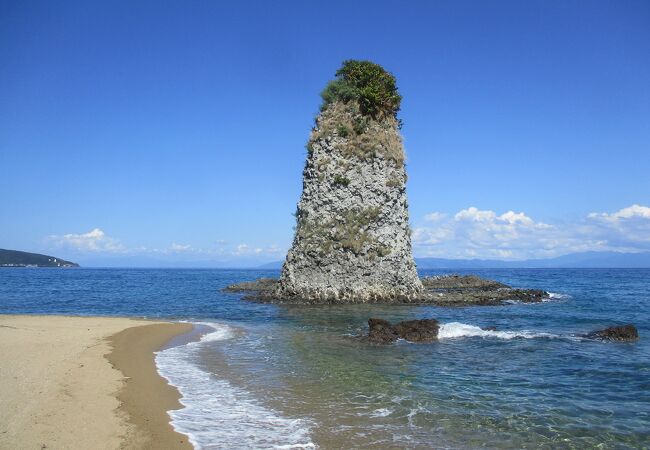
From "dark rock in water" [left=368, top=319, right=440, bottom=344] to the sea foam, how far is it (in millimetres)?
7894

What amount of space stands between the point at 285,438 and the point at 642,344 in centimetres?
1656

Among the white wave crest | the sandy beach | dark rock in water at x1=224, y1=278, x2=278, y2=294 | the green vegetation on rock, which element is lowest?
dark rock in water at x1=224, y1=278, x2=278, y2=294

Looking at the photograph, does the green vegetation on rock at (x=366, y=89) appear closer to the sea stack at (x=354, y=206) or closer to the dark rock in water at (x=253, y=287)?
the sea stack at (x=354, y=206)

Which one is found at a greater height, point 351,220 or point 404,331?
point 351,220

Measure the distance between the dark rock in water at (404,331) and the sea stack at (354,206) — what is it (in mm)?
14568

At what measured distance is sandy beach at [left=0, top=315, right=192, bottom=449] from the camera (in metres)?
7.78

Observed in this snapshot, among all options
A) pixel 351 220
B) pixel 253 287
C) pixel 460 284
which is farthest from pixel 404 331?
pixel 460 284

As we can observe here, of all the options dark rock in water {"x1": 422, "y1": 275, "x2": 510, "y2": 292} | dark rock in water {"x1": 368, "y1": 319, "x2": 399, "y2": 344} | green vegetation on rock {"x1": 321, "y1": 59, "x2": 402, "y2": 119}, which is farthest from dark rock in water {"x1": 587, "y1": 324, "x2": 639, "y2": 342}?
dark rock in water {"x1": 422, "y1": 275, "x2": 510, "y2": 292}

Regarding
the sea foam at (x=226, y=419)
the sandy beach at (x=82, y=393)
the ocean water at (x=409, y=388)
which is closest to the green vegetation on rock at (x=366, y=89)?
the ocean water at (x=409, y=388)

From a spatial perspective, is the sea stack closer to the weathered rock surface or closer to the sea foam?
the weathered rock surface

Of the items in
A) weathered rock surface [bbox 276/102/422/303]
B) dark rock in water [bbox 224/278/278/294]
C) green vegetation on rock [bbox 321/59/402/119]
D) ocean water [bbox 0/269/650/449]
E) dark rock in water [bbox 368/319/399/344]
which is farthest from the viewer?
dark rock in water [bbox 224/278/278/294]

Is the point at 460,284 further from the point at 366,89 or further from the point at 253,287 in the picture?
the point at 366,89

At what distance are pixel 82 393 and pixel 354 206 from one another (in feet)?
90.1

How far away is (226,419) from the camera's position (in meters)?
9.20
